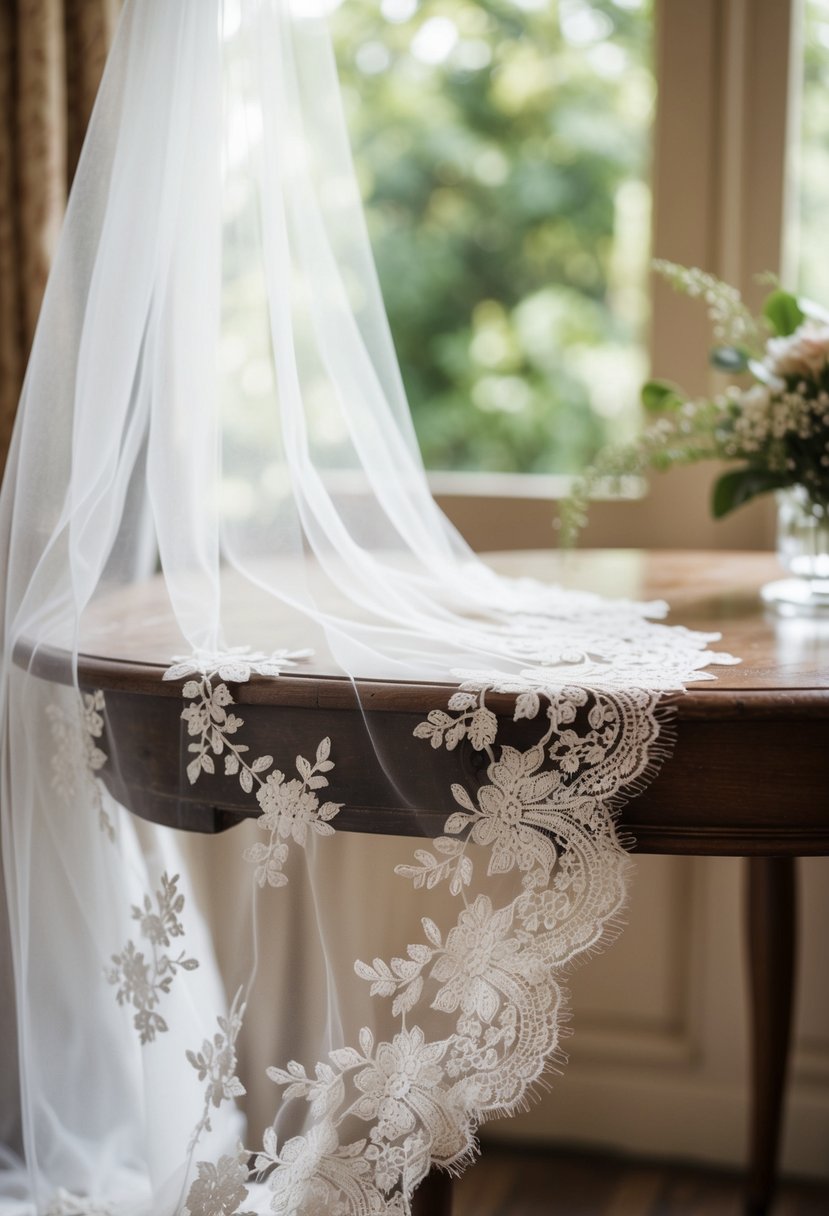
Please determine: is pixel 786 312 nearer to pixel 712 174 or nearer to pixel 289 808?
pixel 712 174

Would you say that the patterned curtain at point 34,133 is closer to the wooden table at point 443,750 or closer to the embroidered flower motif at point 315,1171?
the wooden table at point 443,750

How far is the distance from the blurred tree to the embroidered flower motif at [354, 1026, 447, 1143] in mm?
2424

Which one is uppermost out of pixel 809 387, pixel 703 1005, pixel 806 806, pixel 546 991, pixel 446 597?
pixel 809 387

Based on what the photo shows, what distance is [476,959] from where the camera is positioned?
2.87 feet

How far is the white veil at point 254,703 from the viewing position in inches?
34.3

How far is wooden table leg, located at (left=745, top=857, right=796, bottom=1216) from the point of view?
150 centimetres

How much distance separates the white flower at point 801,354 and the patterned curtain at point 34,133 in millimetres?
924

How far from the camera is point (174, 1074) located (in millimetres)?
1008

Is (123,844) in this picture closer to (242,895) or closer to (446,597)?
(242,895)

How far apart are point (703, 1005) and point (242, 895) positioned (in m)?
1.10

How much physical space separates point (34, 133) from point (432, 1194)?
4.31ft

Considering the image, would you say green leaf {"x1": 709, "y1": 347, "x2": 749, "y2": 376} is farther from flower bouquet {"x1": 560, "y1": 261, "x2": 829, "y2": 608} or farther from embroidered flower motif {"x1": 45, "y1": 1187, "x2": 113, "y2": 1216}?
embroidered flower motif {"x1": 45, "y1": 1187, "x2": 113, "y2": 1216}

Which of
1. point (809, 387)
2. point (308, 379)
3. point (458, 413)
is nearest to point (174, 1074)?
point (308, 379)

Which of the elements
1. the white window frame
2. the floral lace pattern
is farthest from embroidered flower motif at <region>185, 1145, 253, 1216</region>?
the white window frame
